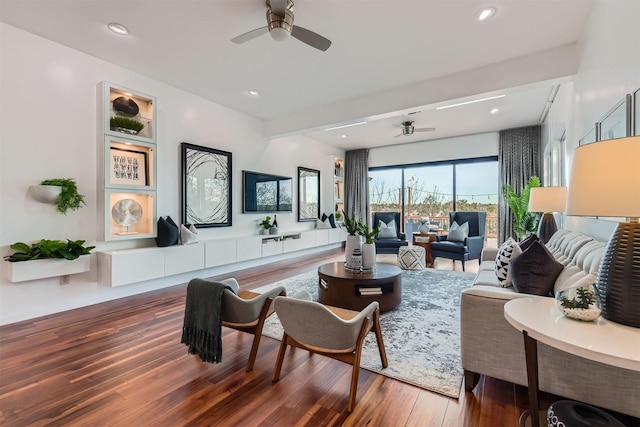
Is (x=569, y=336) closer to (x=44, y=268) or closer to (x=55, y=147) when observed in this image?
(x=44, y=268)

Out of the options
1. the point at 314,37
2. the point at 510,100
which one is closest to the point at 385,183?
the point at 510,100

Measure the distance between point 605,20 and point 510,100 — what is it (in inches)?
106

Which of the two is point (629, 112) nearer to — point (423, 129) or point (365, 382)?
point (365, 382)

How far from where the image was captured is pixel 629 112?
5.94 feet

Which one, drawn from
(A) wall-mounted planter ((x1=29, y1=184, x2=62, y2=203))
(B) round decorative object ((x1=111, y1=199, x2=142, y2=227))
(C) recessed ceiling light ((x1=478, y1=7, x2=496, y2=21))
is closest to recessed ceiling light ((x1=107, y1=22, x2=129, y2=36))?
(A) wall-mounted planter ((x1=29, y1=184, x2=62, y2=203))

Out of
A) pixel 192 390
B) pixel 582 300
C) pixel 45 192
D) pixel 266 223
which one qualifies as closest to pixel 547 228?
pixel 582 300

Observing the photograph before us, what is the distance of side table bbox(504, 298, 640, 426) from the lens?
0.99 meters

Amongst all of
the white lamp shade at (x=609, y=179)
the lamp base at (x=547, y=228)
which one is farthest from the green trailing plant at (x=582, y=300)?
the lamp base at (x=547, y=228)

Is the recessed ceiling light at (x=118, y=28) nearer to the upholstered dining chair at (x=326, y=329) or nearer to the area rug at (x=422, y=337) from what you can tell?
the upholstered dining chair at (x=326, y=329)

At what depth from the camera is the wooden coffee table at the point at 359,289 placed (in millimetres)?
2984

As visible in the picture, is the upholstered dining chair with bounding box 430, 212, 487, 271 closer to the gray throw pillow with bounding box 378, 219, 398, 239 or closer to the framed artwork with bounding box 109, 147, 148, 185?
the gray throw pillow with bounding box 378, 219, 398, 239

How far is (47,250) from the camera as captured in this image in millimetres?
3004

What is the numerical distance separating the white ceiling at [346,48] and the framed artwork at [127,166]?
110 centimetres

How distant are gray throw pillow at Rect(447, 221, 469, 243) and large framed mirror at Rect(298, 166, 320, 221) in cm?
327
